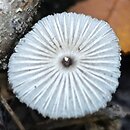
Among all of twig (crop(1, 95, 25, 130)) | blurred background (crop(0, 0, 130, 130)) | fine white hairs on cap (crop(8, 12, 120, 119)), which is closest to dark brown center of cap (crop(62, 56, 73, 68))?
fine white hairs on cap (crop(8, 12, 120, 119))

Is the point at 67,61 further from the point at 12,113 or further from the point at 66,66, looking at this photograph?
the point at 12,113

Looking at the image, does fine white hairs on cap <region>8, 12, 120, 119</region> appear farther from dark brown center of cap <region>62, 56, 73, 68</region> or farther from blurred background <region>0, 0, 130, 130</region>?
blurred background <region>0, 0, 130, 130</region>

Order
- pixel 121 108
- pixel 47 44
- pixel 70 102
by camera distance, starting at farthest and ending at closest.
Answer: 1. pixel 121 108
2. pixel 47 44
3. pixel 70 102

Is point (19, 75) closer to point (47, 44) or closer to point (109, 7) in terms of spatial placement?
point (47, 44)

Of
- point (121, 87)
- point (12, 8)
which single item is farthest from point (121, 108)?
point (12, 8)

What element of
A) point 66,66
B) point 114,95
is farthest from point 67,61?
point 114,95

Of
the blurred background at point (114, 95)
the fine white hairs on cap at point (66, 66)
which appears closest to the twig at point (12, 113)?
the blurred background at point (114, 95)
